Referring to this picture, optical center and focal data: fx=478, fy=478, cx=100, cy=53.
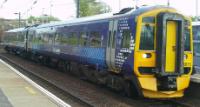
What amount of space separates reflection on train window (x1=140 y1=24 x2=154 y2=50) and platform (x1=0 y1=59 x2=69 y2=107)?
297cm

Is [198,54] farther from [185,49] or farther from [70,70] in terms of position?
[70,70]

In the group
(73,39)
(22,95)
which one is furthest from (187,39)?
(73,39)

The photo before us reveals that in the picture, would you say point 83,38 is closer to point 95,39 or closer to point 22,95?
point 95,39

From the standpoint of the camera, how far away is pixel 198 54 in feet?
53.6

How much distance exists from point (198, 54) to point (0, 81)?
737 cm

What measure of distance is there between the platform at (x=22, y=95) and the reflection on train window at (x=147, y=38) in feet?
9.75

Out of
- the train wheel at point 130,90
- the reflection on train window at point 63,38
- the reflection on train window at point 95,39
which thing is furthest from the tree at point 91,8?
the train wheel at point 130,90

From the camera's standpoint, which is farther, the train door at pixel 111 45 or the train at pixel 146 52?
the train door at pixel 111 45

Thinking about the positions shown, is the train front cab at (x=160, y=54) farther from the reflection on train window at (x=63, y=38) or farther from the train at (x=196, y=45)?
the reflection on train window at (x=63, y=38)

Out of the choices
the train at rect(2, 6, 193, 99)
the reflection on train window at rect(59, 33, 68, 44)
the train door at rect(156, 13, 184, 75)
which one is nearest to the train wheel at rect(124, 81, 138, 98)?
the train at rect(2, 6, 193, 99)

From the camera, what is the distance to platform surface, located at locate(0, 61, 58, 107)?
12.1m

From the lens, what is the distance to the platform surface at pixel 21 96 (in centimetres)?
1214

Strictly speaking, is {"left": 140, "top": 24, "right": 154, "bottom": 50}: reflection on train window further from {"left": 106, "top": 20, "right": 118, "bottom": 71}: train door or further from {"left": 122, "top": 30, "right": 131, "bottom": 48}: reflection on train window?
{"left": 106, "top": 20, "right": 118, "bottom": 71}: train door

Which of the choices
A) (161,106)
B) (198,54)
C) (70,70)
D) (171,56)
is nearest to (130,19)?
(171,56)
